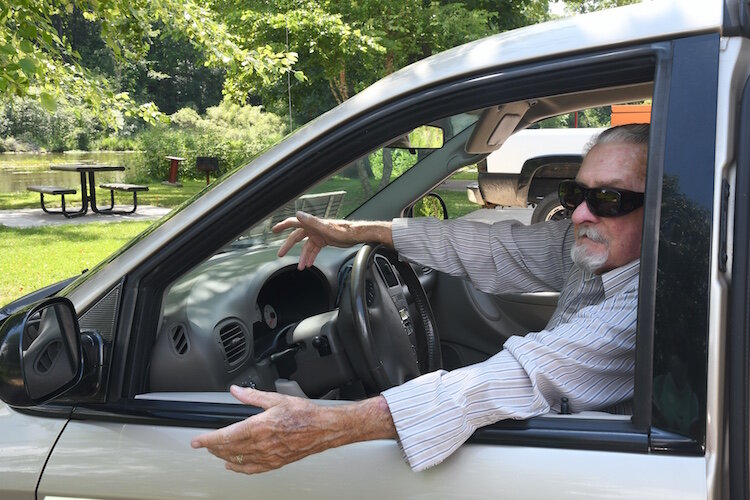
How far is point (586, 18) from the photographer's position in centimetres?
158

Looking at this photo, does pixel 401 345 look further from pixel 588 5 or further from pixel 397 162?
pixel 588 5

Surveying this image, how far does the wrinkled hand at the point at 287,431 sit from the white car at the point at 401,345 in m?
0.05

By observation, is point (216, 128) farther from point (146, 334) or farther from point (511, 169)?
point (146, 334)

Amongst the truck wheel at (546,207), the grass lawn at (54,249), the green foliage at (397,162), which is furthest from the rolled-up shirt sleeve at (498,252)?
the truck wheel at (546,207)

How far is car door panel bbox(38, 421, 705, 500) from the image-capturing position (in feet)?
4.42

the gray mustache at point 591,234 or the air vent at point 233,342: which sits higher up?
the gray mustache at point 591,234

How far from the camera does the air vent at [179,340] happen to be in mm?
1811

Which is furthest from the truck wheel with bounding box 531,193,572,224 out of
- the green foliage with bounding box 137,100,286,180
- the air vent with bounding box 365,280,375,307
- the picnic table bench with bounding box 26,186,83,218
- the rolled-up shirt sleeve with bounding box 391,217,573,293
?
the green foliage with bounding box 137,100,286,180

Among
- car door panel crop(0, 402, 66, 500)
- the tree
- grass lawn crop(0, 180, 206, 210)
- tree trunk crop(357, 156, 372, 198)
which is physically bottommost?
car door panel crop(0, 402, 66, 500)

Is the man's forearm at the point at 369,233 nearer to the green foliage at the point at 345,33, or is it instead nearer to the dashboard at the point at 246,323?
the dashboard at the point at 246,323

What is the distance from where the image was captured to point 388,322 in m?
2.16

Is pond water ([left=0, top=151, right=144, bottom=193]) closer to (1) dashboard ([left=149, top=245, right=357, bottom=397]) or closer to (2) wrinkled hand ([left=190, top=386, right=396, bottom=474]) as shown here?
(1) dashboard ([left=149, top=245, right=357, bottom=397])

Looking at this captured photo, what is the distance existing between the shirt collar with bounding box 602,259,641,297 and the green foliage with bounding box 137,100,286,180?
56.8 feet

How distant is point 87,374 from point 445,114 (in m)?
0.92
